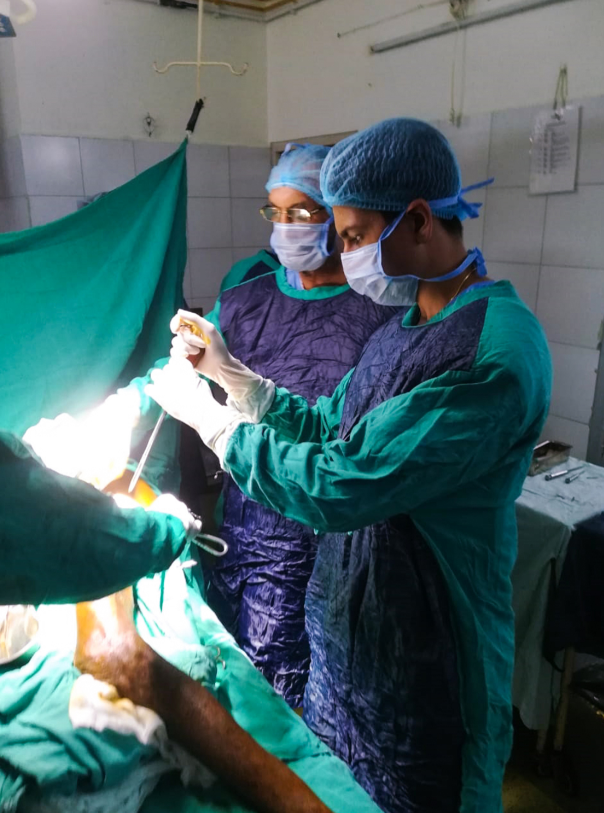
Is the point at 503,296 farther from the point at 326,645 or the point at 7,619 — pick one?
the point at 7,619

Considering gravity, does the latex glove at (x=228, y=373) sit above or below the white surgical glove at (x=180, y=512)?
above

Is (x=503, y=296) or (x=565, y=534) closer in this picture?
(x=503, y=296)

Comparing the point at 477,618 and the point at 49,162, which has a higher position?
the point at 49,162

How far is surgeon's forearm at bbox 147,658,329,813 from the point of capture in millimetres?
1054

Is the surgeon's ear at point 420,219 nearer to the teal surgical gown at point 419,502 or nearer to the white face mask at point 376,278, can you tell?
the white face mask at point 376,278

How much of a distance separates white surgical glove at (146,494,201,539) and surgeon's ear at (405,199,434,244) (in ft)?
2.31

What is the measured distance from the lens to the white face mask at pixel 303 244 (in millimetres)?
1904

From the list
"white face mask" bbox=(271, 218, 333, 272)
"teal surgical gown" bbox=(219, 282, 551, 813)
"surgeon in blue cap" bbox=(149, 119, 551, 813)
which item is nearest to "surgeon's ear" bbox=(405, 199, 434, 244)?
"surgeon in blue cap" bbox=(149, 119, 551, 813)

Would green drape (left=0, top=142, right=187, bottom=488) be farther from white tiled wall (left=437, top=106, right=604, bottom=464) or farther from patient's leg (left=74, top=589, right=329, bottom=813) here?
white tiled wall (left=437, top=106, right=604, bottom=464)

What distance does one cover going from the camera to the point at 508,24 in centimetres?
232

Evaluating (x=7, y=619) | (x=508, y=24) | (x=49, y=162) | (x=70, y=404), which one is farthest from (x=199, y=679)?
(x=49, y=162)

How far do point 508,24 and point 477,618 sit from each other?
2.24 meters

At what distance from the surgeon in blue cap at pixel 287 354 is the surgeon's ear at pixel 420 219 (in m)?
0.67

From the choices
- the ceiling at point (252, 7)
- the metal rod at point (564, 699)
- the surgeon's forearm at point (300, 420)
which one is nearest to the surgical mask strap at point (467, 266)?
the surgeon's forearm at point (300, 420)
